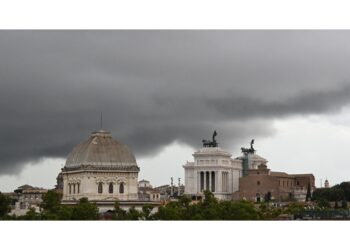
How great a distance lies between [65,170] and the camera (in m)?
93.9

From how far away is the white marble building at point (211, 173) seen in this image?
117562 millimetres

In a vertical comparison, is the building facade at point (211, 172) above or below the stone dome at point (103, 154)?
above

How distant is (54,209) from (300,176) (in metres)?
68.4

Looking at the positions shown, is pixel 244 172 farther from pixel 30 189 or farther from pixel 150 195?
pixel 30 189

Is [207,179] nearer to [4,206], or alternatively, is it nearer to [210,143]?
[210,143]

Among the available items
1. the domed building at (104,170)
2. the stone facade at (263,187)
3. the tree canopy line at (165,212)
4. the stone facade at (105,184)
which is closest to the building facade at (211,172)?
the stone facade at (263,187)

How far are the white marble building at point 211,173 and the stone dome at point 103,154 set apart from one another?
2523 cm

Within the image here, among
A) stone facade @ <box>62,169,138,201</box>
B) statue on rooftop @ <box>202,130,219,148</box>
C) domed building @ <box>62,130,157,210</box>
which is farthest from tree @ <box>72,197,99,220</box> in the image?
statue on rooftop @ <box>202,130,219,148</box>

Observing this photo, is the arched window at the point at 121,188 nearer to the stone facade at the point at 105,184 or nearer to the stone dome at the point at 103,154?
the stone facade at the point at 105,184

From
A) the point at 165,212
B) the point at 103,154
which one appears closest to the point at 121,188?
the point at 103,154

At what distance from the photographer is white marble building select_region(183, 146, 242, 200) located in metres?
118

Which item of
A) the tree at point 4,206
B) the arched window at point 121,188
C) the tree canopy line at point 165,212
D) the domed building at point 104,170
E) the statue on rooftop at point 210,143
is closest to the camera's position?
the tree canopy line at point 165,212

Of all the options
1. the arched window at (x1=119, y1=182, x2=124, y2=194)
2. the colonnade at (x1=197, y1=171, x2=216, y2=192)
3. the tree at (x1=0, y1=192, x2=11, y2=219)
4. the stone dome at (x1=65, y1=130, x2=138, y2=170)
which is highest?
the colonnade at (x1=197, y1=171, x2=216, y2=192)

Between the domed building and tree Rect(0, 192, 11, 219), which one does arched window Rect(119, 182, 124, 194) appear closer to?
the domed building
